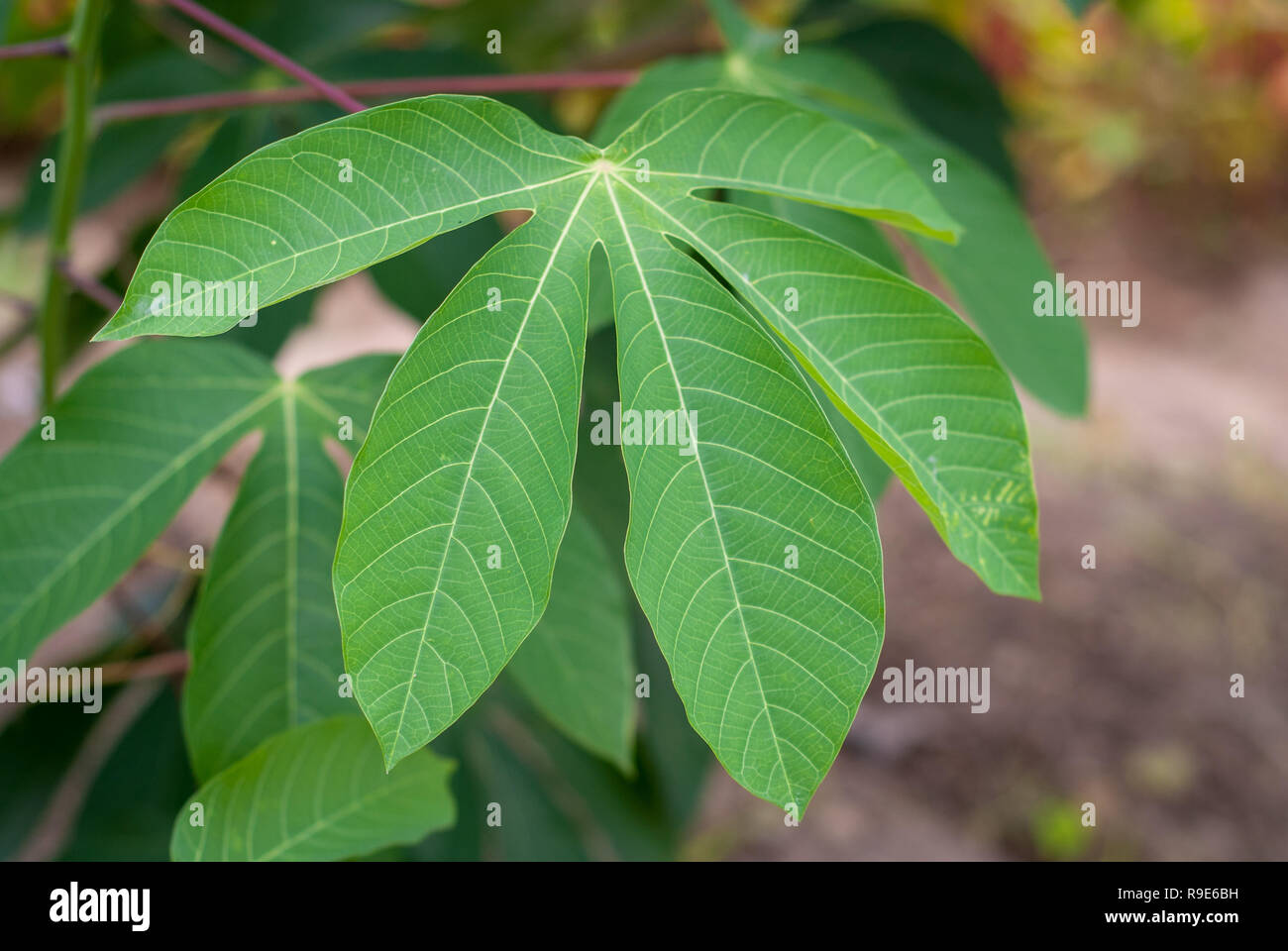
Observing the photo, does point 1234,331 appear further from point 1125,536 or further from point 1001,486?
point 1001,486

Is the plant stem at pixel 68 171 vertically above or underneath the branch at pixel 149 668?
above

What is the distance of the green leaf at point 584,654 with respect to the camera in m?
0.67

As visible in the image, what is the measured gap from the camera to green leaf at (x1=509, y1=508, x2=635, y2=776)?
675mm

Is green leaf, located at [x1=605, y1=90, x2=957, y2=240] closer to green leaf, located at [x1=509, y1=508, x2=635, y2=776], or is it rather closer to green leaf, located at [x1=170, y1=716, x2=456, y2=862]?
green leaf, located at [x1=509, y1=508, x2=635, y2=776]

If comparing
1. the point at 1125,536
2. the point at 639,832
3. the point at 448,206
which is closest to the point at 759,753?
the point at 448,206

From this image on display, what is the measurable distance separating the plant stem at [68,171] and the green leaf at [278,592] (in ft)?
0.63

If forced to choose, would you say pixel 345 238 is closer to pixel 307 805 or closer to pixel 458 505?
pixel 458 505

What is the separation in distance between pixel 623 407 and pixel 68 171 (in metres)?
0.46

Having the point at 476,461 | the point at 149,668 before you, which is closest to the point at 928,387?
the point at 476,461

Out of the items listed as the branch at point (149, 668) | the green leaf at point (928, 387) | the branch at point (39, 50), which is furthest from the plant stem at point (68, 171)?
the green leaf at point (928, 387)

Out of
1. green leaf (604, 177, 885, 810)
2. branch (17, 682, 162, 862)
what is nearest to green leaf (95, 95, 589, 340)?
green leaf (604, 177, 885, 810)

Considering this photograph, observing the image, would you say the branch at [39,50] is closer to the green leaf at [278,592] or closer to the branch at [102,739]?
the green leaf at [278,592]

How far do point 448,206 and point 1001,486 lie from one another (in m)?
0.33

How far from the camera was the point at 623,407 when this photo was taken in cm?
52
